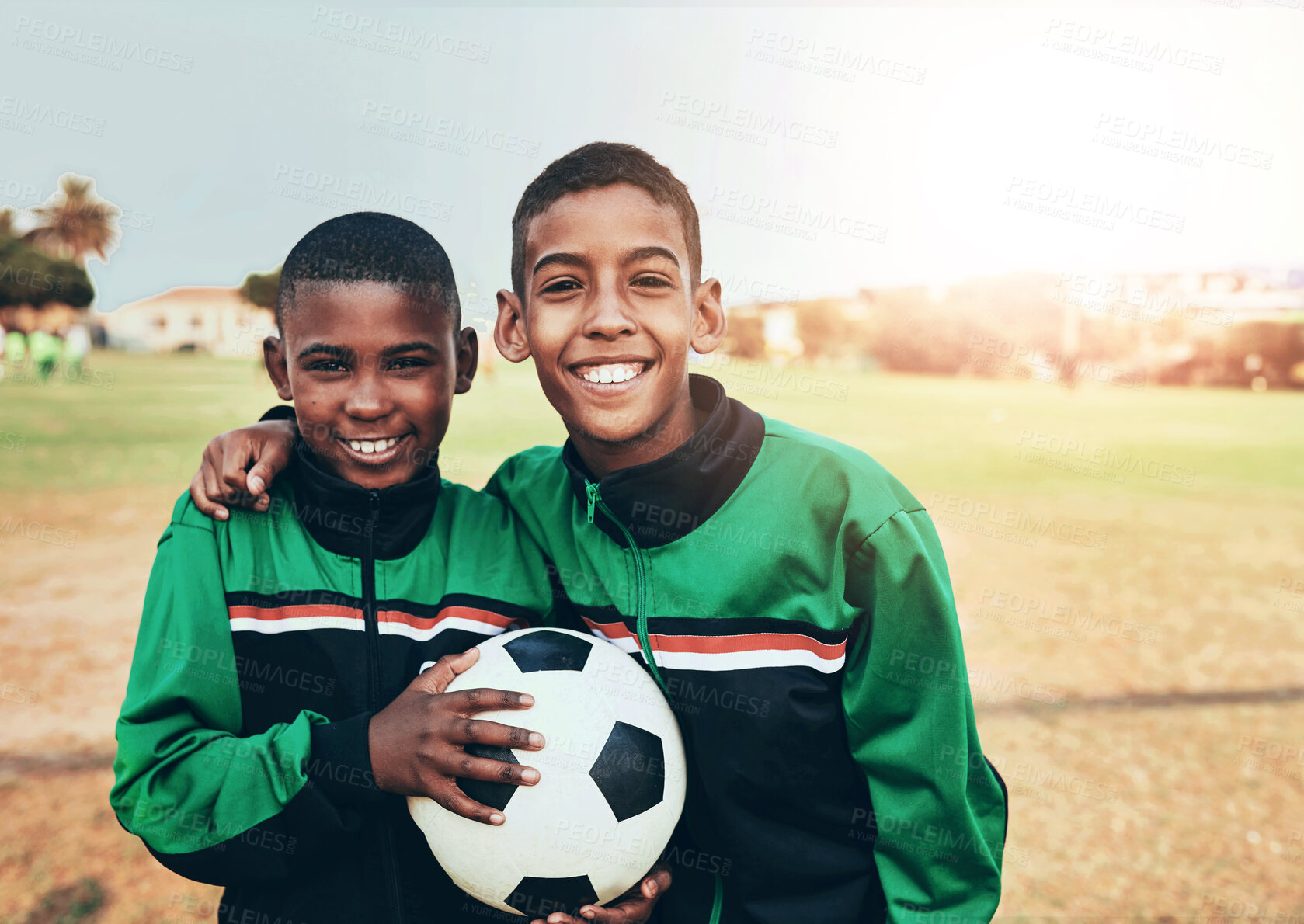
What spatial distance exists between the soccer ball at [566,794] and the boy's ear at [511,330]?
0.72m

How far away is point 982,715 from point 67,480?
12.2m

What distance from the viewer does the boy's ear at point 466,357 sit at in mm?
2281

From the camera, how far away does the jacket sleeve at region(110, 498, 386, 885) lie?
1.78m

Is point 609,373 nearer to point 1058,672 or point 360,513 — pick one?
point 360,513

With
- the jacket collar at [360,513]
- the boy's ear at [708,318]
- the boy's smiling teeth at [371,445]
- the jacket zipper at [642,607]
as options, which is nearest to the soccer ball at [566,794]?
the jacket zipper at [642,607]

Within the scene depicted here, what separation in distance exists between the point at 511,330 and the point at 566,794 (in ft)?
3.67

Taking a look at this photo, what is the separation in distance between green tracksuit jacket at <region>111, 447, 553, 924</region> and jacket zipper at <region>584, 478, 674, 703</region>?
0.90ft

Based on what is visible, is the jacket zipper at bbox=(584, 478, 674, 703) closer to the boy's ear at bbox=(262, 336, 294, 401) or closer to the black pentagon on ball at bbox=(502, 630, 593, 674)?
the black pentagon on ball at bbox=(502, 630, 593, 674)

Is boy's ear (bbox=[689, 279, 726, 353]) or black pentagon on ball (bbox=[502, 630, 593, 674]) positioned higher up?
boy's ear (bbox=[689, 279, 726, 353])

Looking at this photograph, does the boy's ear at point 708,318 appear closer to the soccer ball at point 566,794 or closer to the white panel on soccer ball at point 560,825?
the soccer ball at point 566,794

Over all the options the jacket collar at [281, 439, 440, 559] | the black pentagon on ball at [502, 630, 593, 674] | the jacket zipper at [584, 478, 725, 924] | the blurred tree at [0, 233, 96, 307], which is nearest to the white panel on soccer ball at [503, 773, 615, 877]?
the black pentagon on ball at [502, 630, 593, 674]

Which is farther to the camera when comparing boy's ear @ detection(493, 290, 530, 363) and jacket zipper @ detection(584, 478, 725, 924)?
boy's ear @ detection(493, 290, 530, 363)

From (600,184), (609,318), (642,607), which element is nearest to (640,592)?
(642,607)

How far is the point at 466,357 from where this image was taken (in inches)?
91.0
